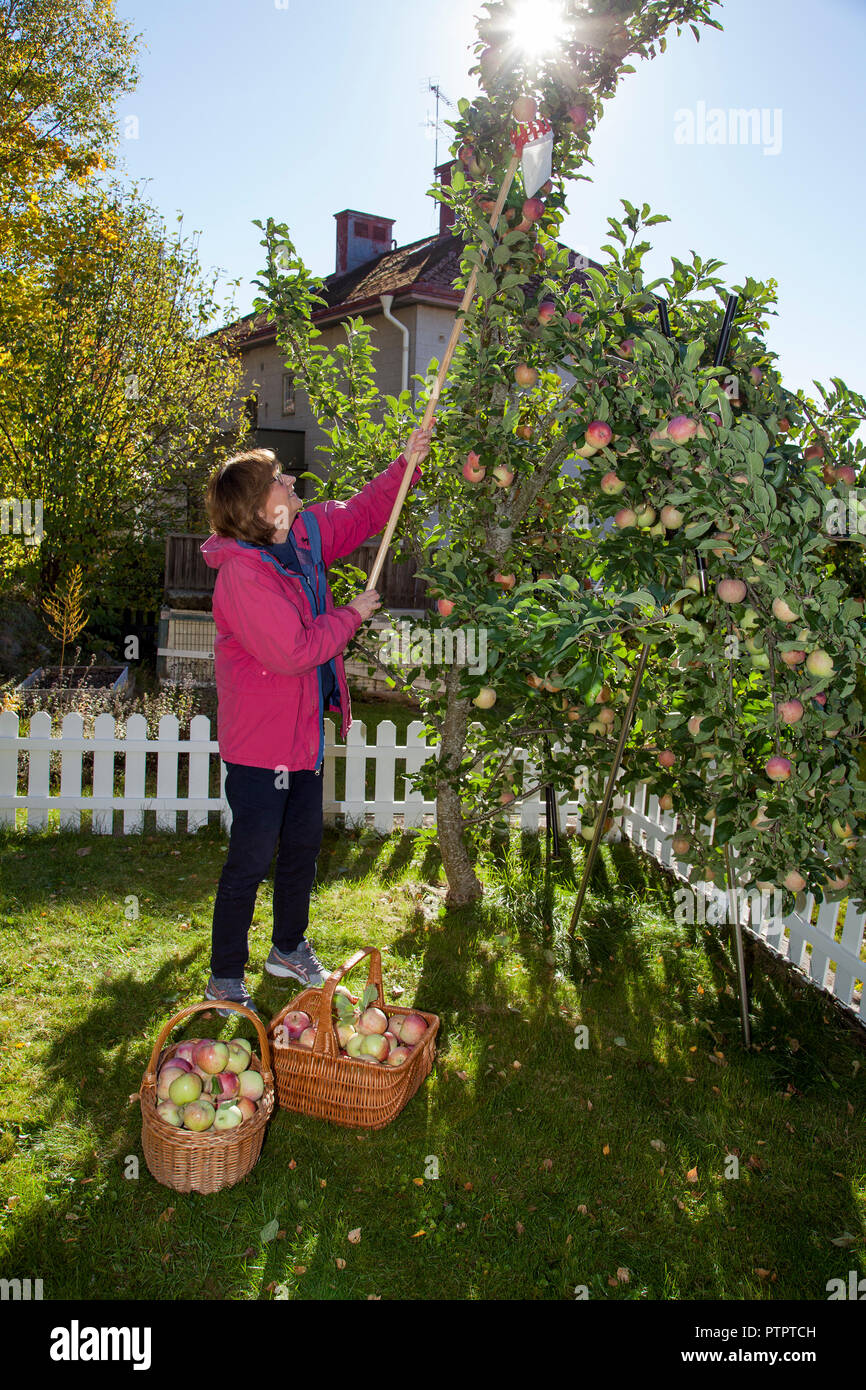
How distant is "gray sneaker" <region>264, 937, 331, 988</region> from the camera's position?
12.3 feet

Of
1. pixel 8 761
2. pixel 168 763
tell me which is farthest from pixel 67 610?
pixel 168 763

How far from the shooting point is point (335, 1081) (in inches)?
113

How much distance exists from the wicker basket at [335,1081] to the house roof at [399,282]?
37.5 ft

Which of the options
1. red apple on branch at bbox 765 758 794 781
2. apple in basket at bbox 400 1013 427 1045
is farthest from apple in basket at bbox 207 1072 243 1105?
red apple on branch at bbox 765 758 794 781

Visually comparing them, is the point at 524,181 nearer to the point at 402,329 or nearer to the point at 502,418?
the point at 502,418

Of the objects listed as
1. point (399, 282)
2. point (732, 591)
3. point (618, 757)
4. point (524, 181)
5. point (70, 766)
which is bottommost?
point (70, 766)

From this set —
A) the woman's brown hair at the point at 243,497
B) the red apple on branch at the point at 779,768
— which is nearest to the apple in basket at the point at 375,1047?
the red apple on branch at the point at 779,768

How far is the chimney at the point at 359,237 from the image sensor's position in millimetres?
19422

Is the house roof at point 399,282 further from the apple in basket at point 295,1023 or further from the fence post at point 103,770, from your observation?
the apple in basket at point 295,1023

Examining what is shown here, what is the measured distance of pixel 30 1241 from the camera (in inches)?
94.7

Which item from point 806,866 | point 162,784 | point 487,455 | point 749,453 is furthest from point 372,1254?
point 162,784

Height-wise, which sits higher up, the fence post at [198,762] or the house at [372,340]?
the house at [372,340]

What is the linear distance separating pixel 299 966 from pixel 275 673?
1.30 metres

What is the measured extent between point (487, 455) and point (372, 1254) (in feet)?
9.28
